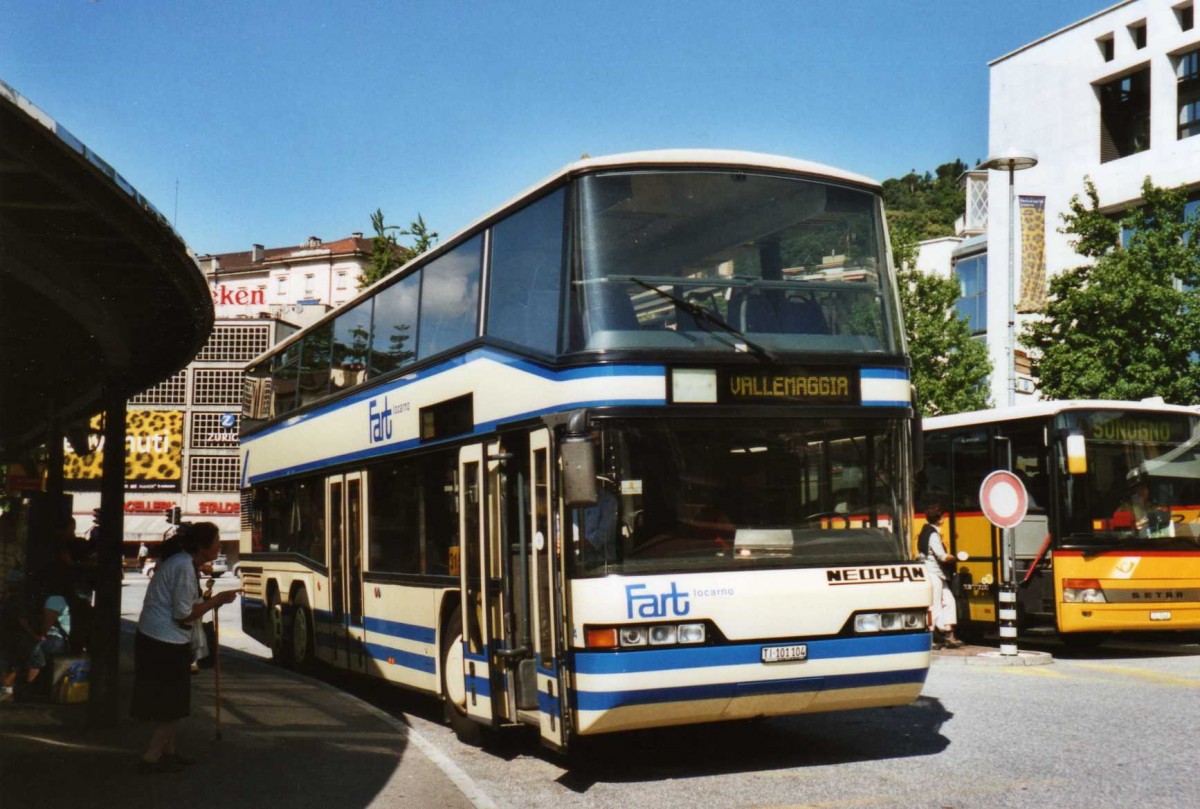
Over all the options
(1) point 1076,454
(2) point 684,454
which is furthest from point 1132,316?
(2) point 684,454

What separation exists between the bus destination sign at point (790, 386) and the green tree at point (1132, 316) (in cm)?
2107

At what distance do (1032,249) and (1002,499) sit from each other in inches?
601

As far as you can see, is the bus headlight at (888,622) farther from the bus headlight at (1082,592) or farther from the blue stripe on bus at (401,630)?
the bus headlight at (1082,592)

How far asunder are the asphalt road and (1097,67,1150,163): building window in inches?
1357

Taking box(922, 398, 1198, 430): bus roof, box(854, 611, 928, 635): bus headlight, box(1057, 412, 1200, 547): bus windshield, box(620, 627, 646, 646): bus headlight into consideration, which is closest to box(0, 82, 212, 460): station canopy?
box(620, 627, 646, 646): bus headlight

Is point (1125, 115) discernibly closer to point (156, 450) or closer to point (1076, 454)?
point (1076, 454)

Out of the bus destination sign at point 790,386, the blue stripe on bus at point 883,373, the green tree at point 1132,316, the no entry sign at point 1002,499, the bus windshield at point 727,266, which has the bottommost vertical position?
the no entry sign at point 1002,499

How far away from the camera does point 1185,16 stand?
42469mm

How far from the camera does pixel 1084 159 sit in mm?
45312

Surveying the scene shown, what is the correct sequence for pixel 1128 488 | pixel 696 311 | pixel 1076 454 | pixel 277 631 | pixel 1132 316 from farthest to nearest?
pixel 1132 316, pixel 277 631, pixel 1128 488, pixel 1076 454, pixel 696 311

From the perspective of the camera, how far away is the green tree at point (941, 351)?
3688 cm

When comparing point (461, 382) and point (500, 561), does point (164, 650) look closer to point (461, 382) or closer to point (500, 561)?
point (500, 561)

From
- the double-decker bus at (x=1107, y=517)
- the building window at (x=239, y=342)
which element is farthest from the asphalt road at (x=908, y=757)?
the building window at (x=239, y=342)

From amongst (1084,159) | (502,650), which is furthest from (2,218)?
(1084,159)
